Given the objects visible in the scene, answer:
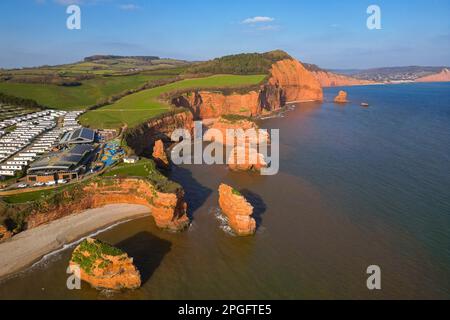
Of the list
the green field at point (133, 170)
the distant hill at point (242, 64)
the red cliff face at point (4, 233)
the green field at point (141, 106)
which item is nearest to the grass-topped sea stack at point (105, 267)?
the red cliff face at point (4, 233)

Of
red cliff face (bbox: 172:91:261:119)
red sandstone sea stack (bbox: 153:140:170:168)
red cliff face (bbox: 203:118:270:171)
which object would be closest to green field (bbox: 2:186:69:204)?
red sandstone sea stack (bbox: 153:140:170:168)

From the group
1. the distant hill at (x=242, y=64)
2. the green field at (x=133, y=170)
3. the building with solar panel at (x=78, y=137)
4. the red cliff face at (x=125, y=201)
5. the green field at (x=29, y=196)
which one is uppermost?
the distant hill at (x=242, y=64)

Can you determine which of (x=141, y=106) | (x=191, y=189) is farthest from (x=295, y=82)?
(x=191, y=189)

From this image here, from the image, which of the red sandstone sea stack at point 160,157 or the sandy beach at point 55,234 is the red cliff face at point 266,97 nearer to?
the red sandstone sea stack at point 160,157

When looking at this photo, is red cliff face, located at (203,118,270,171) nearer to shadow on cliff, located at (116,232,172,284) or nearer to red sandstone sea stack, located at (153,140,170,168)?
red sandstone sea stack, located at (153,140,170,168)

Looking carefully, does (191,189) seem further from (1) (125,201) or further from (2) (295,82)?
(2) (295,82)

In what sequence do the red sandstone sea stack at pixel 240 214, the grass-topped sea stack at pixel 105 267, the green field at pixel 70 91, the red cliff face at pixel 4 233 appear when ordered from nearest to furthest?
the grass-topped sea stack at pixel 105 267, the red cliff face at pixel 4 233, the red sandstone sea stack at pixel 240 214, the green field at pixel 70 91
